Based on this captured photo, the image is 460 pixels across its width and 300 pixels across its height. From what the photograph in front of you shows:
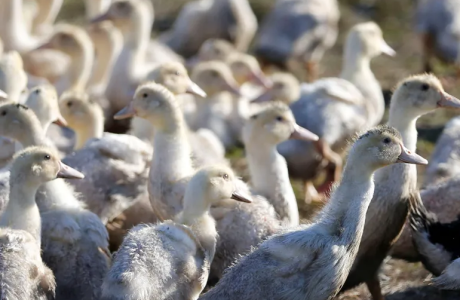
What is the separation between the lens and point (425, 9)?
9656 mm

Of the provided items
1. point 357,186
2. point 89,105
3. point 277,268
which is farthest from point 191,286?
point 89,105

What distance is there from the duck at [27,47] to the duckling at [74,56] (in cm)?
19

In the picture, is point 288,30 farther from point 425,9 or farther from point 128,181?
point 128,181

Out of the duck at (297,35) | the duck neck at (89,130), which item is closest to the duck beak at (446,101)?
the duck neck at (89,130)

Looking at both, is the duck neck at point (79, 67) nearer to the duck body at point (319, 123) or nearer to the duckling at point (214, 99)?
the duckling at point (214, 99)

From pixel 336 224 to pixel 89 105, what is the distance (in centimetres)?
262

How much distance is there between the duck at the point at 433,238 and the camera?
17.8 ft

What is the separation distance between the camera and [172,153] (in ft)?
18.7

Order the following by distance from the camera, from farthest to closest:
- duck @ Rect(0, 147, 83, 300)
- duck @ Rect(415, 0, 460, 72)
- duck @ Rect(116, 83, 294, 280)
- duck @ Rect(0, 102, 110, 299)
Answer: duck @ Rect(415, 0, 460, 72)
duck @ Rect(116, 83, 294, 280)
duck @ Rect(0, 102, 110, 299)
duck @ Rect(0, 147, 83, 300)

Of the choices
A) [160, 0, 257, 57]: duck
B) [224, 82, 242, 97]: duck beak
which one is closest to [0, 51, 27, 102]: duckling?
[224, 82, 242, 97]: duck beak

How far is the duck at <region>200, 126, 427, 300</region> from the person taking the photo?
460 centimetres

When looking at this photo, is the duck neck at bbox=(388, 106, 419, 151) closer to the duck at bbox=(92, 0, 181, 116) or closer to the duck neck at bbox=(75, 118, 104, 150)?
the duck neck at bbox=(75, 118, 104, 150)

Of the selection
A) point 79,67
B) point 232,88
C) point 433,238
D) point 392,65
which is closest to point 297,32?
point 392,65

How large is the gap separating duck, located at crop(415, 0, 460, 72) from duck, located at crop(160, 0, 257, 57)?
6.10 feet
